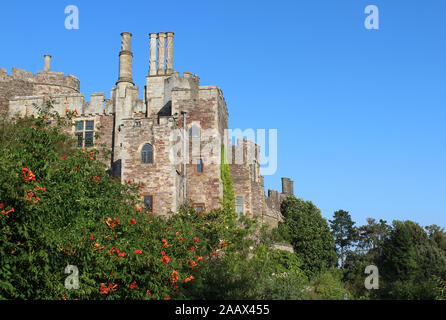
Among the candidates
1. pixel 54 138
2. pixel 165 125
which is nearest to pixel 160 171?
pixel 165 125

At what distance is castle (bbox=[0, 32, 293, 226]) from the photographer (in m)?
29.7

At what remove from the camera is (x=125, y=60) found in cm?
3788

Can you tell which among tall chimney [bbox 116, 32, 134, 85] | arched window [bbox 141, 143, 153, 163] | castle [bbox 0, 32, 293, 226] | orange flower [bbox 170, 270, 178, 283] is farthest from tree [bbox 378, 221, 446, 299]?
orange flower [bbox 170, 270, 178, 283]

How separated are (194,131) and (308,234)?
824 inches

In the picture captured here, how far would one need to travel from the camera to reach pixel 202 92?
110 ft

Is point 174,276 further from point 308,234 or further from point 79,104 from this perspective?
point 308,234

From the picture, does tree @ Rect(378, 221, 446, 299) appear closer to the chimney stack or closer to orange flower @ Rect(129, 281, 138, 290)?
the chimney stack

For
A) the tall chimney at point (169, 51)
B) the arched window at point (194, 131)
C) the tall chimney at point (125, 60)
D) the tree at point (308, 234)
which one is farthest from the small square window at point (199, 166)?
the tree at point (308, 234)

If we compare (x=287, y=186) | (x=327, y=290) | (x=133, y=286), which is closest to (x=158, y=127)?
(x=327, y=290)

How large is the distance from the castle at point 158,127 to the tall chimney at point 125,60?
0.24 ft

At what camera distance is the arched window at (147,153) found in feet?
97.7
